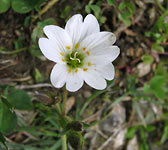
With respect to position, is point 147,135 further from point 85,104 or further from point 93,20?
point 93,20

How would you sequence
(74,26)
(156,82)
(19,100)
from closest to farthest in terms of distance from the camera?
(74,26) → (19,100) → (156,82)

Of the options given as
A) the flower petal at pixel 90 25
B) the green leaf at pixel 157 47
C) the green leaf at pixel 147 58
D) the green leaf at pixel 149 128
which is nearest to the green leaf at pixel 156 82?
the green leaf at pixel 147 58

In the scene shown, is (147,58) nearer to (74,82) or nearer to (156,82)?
(156,82)

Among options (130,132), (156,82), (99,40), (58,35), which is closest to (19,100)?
(58,35)

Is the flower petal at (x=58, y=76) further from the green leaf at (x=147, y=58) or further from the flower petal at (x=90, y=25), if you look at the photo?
the green leaf at (x=147, y=58)

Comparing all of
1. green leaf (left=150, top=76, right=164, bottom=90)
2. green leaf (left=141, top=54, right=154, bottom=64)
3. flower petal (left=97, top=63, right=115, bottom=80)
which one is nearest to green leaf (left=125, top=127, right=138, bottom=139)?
green leaf (left=150, top=76, right=164, bottom=90)
